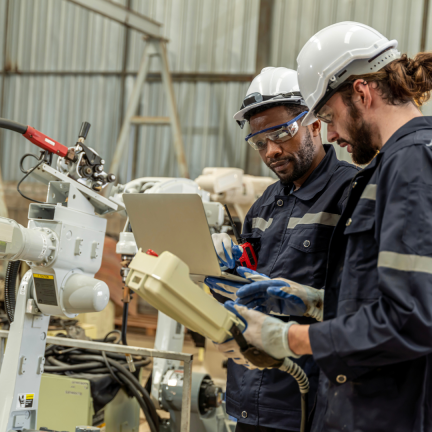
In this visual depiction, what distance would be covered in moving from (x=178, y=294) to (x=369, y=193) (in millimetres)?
527

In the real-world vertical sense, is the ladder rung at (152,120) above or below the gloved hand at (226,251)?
above

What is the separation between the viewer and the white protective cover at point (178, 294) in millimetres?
1120

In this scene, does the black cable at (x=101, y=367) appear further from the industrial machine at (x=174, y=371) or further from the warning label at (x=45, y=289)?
the warning label at (x=45, y=289)

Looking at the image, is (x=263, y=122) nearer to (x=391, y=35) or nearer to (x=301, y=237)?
(x=301, y=237)

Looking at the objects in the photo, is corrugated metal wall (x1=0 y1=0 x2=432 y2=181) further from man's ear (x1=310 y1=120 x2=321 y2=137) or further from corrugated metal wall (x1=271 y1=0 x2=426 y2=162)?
man's ear (x1=310 y1=120 x2=321 y2=137)

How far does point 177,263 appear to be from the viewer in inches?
44.8

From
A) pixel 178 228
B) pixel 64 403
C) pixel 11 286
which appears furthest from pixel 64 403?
pixel 178 228

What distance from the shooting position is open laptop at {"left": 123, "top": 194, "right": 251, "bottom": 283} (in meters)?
1.48

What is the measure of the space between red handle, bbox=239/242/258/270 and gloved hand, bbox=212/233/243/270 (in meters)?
0.02

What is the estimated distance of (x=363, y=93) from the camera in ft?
4.06

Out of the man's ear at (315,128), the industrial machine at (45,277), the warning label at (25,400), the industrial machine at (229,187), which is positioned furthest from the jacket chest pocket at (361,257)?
the industrial machine at (229,187)

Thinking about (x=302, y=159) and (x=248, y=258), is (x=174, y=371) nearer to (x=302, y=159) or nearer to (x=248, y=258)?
(x=248, y=258)

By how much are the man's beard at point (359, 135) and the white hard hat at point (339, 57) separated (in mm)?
90

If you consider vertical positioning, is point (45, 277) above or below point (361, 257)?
below
